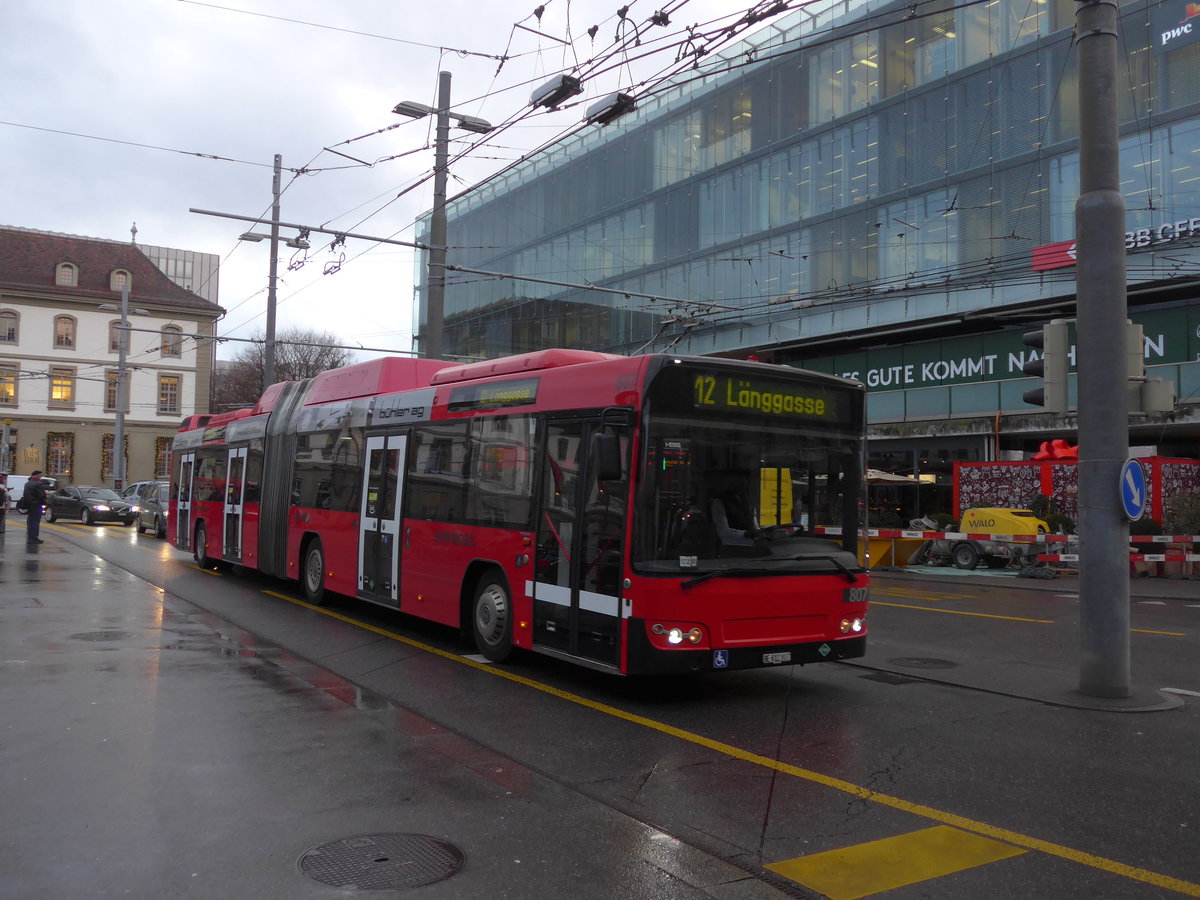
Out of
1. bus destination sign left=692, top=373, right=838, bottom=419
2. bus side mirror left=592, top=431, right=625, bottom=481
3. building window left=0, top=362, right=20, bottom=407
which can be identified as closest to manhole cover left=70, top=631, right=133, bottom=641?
bus side mirror left=592, top=431, right=625, bottom=481

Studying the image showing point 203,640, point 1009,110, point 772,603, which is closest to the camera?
point 772,603

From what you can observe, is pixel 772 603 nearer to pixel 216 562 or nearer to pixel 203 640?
pixel 203 640

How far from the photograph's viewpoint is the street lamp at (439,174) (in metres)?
17.3

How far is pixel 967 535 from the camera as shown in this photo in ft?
75.1

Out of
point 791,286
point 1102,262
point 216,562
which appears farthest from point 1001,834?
point 791,286

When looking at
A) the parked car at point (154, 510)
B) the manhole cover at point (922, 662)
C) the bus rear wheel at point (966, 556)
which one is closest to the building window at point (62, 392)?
Result: the parked car at point (154, 510)

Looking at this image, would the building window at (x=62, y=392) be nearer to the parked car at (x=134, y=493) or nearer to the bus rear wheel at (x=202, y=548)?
the parked car at (x=134, y=493)

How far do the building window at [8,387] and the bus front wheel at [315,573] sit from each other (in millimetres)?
58385

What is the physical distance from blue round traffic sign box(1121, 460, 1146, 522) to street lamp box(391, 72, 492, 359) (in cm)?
1152

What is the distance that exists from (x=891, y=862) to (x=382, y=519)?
8.22m

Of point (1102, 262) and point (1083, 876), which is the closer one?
point (1083, 876)

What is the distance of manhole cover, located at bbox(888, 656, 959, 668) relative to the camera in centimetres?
993

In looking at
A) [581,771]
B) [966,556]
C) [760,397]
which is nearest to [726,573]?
[760,397]

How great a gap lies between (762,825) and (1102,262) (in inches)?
235
